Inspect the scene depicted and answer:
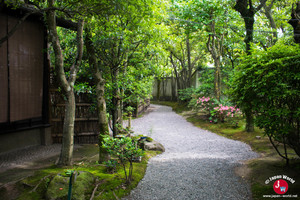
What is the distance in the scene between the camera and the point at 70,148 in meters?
4.34

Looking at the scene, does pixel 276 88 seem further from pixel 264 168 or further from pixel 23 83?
pixel 23 83

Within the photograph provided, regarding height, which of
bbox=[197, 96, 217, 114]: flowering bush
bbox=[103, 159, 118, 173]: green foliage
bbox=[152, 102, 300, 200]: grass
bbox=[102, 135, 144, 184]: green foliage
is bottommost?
bbox=[152, 102, 300, 200]: grass

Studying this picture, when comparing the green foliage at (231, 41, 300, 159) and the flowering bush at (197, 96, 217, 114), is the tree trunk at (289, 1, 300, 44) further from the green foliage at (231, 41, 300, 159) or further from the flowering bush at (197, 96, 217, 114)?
the flowering bush at (197, 96, 217, 114)

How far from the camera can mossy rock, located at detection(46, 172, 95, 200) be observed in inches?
123

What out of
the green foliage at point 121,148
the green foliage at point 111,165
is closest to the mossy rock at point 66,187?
the green foliage at point 111,165

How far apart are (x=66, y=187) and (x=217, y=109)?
758cm

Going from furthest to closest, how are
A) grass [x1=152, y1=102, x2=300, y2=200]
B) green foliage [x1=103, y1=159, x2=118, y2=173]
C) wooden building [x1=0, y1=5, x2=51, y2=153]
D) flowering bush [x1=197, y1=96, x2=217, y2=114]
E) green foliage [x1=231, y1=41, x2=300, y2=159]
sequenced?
1. flowering bush [x1=197, y1=96, x2=217, y2=114]
2. wooden building [x1=0, y1=5, x2=51, y2=153]
3. green foliage [x1=103, y1=159, x2=118, y2=173]
4. grass [x1=152, y1=102, x2=300, y2=200]
5. green foliage [x1=231, y1=41, x2=300, y2=159]

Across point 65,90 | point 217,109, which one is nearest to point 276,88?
point 65,90

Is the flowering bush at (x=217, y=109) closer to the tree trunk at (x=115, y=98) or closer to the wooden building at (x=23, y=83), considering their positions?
the tree trunk at (x=115, y=98)

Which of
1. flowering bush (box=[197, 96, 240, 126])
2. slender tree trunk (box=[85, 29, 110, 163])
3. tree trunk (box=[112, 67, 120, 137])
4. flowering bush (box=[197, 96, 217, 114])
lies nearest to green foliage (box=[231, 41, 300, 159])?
slender tree trunk (box=[85, 29, 110, 163])

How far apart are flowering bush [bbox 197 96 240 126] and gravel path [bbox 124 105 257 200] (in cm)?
164

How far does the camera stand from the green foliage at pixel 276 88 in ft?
11.2

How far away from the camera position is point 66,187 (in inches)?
128

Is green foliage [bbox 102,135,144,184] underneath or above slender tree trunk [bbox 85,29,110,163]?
underneath
